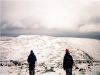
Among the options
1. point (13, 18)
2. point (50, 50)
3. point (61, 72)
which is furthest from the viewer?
point (13, 18)

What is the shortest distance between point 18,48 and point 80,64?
10.1ft

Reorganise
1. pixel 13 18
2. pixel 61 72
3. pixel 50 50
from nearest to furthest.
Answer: pixel 61 72
pixel 50 50
pixel 13 18

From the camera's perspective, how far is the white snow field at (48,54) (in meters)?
10.8

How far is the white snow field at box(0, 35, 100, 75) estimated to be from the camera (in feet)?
35.5

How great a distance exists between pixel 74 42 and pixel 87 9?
1.99 m

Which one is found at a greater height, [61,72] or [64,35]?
[64,35]

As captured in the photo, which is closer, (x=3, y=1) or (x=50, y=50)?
(x=50, y=50)

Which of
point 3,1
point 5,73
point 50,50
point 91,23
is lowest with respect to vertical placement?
point 5,73

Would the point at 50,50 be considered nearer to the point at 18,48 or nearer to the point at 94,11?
the point at 18,48

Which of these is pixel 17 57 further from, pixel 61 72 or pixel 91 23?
pixel 91 23

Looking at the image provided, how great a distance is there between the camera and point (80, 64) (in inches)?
439

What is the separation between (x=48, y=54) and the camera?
1134 cm

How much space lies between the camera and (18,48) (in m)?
11.9

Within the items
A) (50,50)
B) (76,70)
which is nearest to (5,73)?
(50,50)
